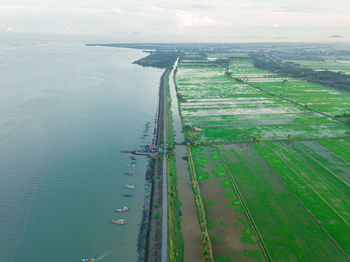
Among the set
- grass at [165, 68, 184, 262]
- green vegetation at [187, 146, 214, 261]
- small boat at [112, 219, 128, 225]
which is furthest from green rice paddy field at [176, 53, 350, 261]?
small boat at [112, 219, 128, 225]

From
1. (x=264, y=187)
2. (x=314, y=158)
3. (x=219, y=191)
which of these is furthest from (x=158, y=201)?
(x=314, y=158)

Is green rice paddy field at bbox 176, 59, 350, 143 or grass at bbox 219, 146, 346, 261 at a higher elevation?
green rice paddy field at bbox 176, 59, 350, 143

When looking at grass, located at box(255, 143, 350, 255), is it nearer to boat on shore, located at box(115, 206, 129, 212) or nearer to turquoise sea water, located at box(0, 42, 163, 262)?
turquoise sea water, located at box(0, 42, 163, 262)

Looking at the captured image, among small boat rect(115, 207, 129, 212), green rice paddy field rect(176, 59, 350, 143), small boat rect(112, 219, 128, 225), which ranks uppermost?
green rice paddy field rect(176, 59, 350, 143)

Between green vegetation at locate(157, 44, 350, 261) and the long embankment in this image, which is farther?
green vegetation at locate(157, 44, 350, 261)

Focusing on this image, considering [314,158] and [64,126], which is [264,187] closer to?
[314,158]

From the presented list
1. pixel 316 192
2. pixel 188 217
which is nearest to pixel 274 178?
pixel 316 192

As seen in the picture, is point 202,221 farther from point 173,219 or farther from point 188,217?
point 173,219
